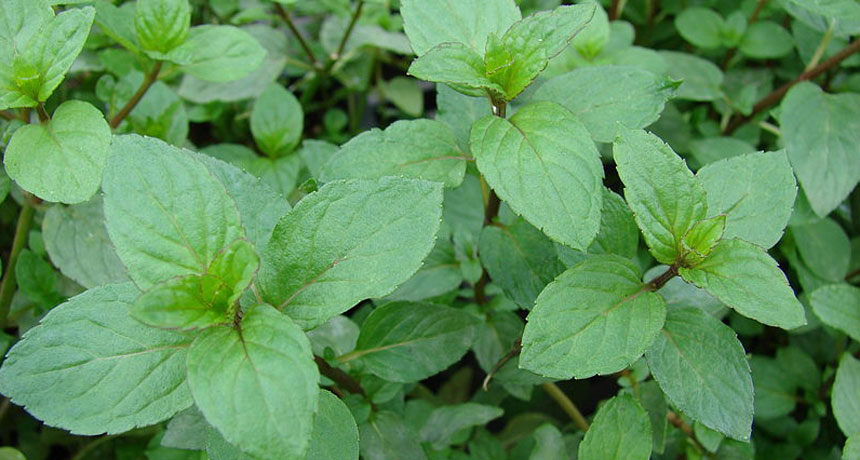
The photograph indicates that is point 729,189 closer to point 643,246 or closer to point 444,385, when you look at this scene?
point 643,246

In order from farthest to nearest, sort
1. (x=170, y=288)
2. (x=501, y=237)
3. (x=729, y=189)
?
(x=501, y=237), (x=729, y=189), (x=170, y=288)

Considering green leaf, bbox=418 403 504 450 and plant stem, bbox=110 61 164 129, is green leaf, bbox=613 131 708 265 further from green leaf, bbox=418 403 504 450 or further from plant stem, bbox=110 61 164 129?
plant stem, bbox=110 61 164 129

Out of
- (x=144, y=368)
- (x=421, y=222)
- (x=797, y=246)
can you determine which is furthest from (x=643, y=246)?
(x=144, y=368)

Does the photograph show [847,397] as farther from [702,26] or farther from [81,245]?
[81,245]

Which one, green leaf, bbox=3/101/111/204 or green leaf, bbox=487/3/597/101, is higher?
green leaf, bbox=487/3/597/101

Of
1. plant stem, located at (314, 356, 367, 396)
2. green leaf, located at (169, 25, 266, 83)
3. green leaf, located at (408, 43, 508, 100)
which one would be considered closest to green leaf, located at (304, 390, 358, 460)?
plant stem, located at (314, 356, 367, 396)

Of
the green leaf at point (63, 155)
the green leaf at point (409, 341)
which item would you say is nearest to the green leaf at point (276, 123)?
the green leaf at point (63, 155)

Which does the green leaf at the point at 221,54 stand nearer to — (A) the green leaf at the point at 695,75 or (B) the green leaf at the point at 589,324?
(B) the green leaf at the point at 589,324
